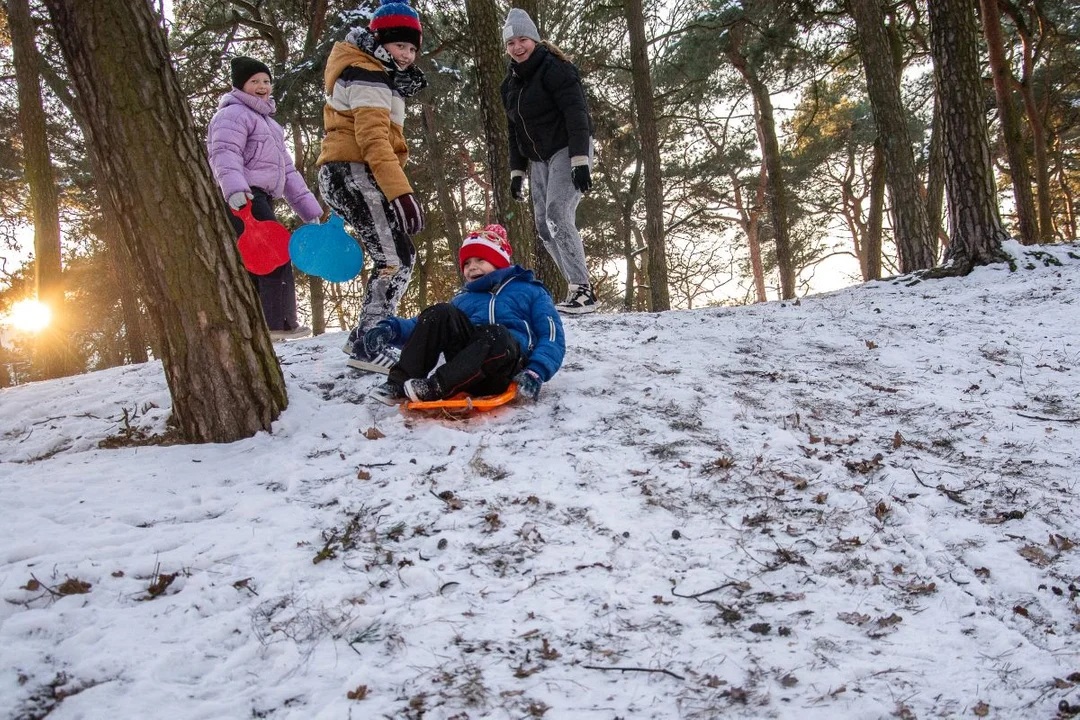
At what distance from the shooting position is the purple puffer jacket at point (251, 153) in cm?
436

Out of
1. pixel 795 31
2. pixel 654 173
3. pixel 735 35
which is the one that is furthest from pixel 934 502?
pixel 735 35

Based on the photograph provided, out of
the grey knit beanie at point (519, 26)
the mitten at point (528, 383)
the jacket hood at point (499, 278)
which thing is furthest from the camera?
the grey knit beanie at point (519, 26)

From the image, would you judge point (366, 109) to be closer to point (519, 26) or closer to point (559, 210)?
point (519, 26)

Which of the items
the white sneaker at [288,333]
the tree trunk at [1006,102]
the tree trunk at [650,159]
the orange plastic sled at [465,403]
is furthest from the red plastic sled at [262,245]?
the tree trunk at [1006,102]

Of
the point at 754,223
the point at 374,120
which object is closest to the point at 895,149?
the point at 374,120

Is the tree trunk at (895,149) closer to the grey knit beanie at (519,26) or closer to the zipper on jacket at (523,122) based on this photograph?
the zipper on jacket at (523,122)

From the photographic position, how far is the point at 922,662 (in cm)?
182

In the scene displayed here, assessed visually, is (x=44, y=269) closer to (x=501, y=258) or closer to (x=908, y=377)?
(x=501, y=258)

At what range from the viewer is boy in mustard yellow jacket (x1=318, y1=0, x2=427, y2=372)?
12.7ft

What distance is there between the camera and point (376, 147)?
388cm

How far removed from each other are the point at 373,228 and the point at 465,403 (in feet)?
4.41

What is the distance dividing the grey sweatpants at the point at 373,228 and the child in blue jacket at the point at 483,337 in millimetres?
152

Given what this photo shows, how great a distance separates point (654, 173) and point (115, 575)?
962cm

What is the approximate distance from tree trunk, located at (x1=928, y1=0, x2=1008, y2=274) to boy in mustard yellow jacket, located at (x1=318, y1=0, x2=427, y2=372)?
537 centimetres
